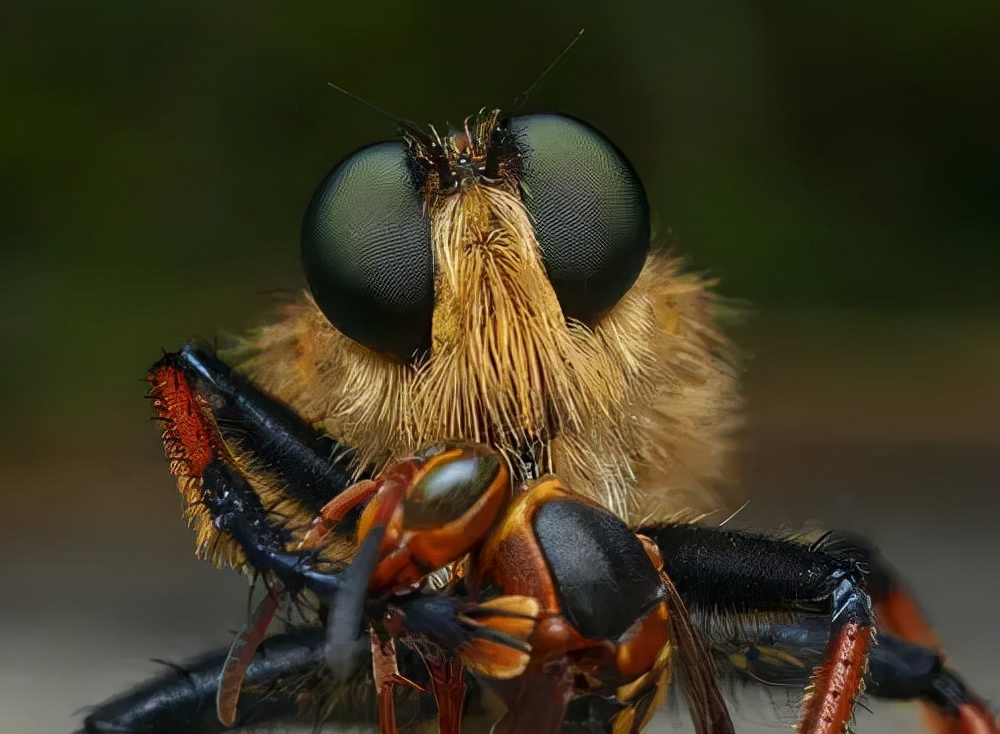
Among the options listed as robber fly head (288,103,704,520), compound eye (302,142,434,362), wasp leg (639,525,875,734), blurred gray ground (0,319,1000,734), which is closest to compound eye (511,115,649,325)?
robber fly head (288,103,704,520)

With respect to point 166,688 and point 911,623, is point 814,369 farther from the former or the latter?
point 166,688

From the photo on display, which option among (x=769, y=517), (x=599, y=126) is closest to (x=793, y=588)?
(x=769, y=517)

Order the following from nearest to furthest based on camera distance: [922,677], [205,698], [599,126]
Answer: [205,698] < [922,677] < [599,126]

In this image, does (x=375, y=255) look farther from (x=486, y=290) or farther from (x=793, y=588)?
(x=793, y=588)

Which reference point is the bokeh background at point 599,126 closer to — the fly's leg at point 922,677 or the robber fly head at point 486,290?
the fly's leg at point 922,677

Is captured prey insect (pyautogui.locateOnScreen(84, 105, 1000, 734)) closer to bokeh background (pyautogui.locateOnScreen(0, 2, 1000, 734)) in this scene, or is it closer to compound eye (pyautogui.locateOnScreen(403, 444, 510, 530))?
compound eye (pyautogui.locateOnScreen(403, 444, 510, 530))

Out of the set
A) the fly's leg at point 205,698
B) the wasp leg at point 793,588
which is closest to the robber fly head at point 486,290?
the wasp leg at point 793,588

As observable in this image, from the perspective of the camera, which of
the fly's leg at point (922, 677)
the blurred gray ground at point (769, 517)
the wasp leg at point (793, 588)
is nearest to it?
Result: the wasp leg at point (793, 588)

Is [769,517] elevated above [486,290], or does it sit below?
above
